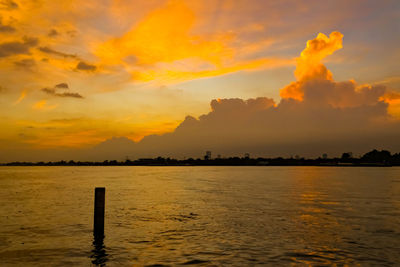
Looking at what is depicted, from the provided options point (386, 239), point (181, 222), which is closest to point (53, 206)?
point (181, 222)

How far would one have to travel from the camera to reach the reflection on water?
54.7 ft

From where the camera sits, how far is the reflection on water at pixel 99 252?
657 inches

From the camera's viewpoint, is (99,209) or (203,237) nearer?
(203,237)

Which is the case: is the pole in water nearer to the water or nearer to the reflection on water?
the reflection on water


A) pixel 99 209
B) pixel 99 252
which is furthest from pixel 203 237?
pixel 99 209

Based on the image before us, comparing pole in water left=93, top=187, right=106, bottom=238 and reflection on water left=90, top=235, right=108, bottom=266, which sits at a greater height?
pole in water left=93, top=187, right=106, bottom=238

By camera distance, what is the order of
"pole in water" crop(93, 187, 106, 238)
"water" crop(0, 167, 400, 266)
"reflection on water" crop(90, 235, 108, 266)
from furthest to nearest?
"pole in water" crop(93, 187, 106, 238) → "water" crop(0, 167, 400, 266) → "reflection on water" crop(90, 235, 108, 266)

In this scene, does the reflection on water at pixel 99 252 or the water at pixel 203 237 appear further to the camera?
the water at pixel 203 237

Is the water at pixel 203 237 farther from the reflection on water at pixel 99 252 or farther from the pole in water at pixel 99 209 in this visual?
the pole in water at pixel 99 209

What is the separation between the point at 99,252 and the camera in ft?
60.5

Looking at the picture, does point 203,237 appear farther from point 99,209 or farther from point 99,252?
point 99,209

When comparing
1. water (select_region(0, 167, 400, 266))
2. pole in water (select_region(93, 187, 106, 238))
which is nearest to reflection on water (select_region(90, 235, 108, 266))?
water (select_region(0, 167, 400, 266))

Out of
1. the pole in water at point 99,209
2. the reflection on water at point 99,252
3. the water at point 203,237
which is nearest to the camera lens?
the reflection on water at point 99,252

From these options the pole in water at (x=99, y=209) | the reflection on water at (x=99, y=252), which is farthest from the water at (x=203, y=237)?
the pole in water at (x=99, y=209)
